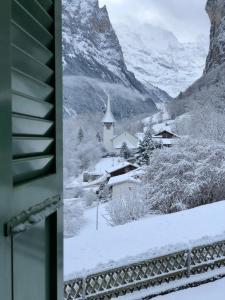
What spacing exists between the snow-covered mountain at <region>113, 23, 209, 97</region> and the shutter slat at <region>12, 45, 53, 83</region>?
1948 inches

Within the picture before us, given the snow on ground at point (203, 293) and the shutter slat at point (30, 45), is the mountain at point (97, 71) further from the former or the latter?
the shutter slat at point (30, 45)

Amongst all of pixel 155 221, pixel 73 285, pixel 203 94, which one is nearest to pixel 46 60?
pixel 73 285

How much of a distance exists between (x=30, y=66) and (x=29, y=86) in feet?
0.10

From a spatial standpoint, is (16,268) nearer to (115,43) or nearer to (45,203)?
(45,203)

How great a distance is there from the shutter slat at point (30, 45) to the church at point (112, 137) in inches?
954

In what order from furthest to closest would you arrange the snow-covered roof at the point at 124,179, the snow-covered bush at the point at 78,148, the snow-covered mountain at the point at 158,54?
the snow-covered mountain at the point at 158,54, the snow-covered bush at the point at 78,148, the snow-covered roof at the point at 124,179

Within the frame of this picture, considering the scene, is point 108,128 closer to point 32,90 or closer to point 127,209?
point 127,209

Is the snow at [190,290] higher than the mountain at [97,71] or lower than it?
lower

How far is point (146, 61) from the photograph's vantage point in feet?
204

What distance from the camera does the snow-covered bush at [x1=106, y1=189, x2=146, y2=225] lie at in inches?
369

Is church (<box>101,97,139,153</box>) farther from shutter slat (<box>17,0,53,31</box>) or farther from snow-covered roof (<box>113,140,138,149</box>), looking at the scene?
shutter slat (<box>17,0,53,31</box>)

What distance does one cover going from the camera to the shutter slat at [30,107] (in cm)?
49

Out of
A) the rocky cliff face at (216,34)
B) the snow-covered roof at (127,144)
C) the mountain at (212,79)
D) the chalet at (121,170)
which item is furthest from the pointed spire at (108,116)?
the chalet at (121,170)

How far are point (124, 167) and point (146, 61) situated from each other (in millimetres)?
45981
